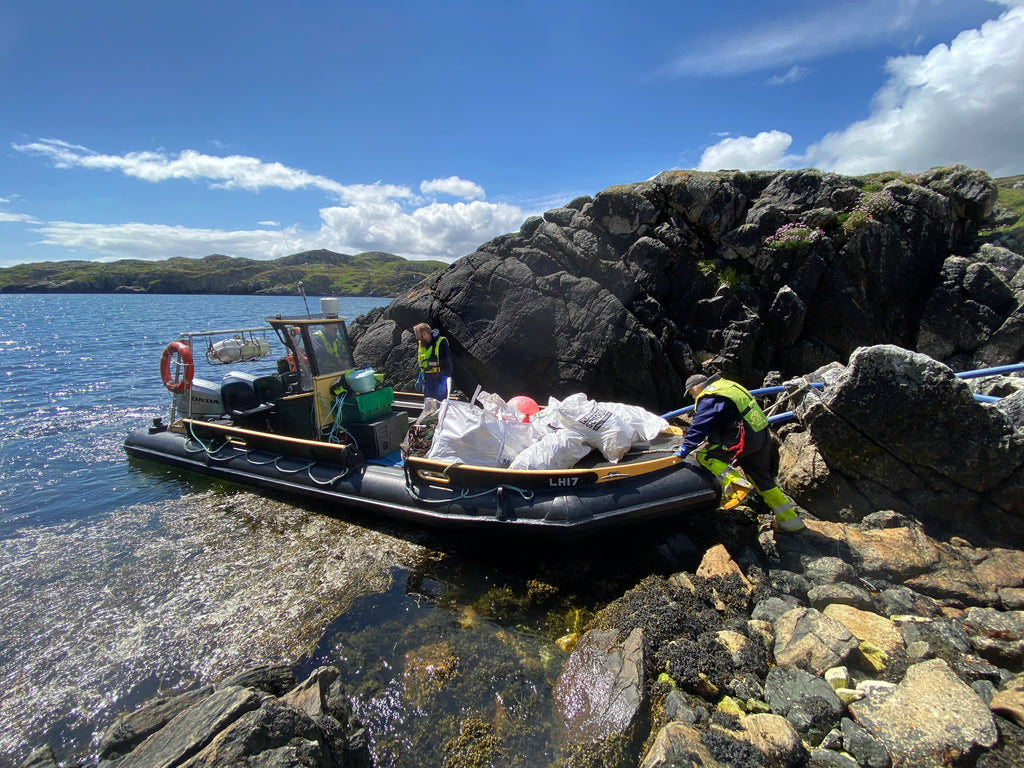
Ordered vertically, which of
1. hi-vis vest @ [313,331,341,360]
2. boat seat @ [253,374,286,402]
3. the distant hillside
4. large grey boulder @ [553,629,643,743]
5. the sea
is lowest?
the sea

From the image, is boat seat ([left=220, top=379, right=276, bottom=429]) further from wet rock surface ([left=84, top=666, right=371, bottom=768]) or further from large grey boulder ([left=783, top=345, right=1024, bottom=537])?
large grey boulder ([left=783, top=345, right=1024, bottom=537])

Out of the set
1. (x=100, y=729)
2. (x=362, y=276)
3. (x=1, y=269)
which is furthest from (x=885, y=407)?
(x=1, y=269)

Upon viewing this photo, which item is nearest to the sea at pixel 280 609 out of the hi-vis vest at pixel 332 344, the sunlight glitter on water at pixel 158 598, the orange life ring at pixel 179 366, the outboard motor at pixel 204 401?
the sunlight glitter on water at pixel 158 598

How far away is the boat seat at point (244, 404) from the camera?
26.4ft

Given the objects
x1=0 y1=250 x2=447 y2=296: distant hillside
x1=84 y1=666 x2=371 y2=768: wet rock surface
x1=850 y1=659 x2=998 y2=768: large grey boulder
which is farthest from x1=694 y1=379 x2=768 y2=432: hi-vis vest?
x1=0 y1=250 x2=447 y2=296: distant hillside

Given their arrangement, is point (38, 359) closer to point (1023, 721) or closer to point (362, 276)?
point (1023, 721)

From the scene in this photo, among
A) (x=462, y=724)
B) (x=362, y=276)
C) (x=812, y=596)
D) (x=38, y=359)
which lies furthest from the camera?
(x=362, y=276)

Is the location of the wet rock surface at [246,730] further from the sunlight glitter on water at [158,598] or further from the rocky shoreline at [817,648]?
the sunlight glitter on water at [158,598]

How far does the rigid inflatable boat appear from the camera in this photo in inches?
216

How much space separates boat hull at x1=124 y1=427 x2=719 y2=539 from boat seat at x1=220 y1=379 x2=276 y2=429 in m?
0.78

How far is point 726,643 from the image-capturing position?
4.05 metres

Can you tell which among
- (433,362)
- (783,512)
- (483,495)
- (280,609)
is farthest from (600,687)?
(433,362)

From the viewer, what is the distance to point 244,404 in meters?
8.23

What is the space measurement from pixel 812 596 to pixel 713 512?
6.11ft
